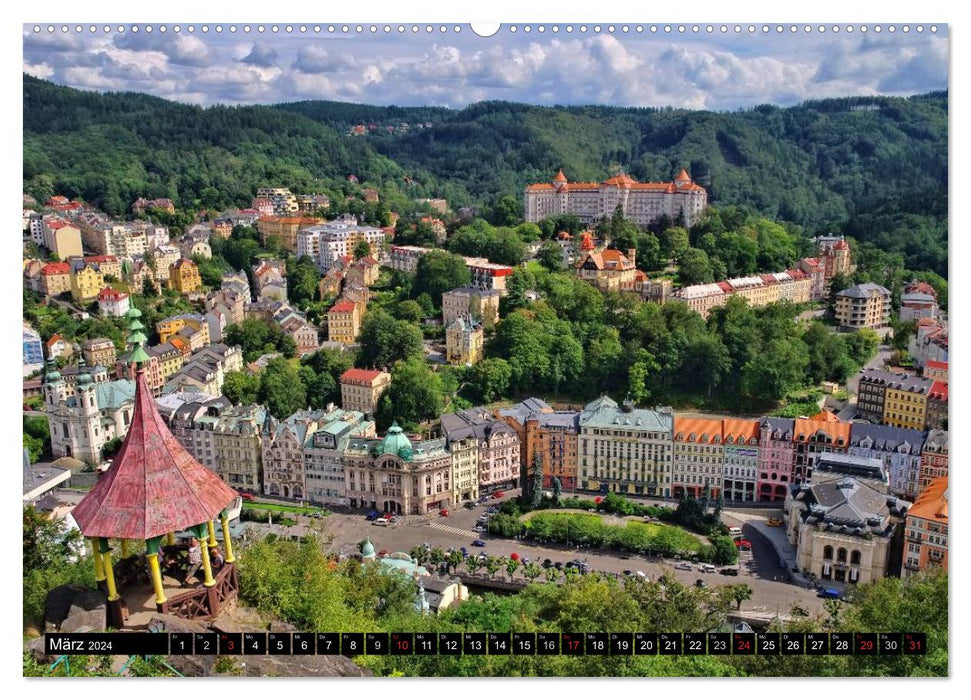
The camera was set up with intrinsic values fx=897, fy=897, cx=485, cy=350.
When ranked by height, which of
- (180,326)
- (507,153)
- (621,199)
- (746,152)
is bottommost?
(180,326)

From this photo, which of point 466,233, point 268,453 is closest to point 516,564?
point 268,453

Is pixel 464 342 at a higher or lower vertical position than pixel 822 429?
higher

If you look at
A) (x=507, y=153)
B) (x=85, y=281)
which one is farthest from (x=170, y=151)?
(x=507, y=153)

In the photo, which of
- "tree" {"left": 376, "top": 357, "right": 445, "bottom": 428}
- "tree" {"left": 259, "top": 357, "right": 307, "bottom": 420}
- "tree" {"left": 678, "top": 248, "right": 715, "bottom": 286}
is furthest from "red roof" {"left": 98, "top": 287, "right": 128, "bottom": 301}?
"tree" {"left": 678, "top": 248, "right": 715, "bottom": 286}

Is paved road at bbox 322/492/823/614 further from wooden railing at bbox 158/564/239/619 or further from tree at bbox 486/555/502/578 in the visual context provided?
wooden railing at bbox 158/564/239/619

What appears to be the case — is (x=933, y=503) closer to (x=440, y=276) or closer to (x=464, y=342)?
(x=464, y=342)

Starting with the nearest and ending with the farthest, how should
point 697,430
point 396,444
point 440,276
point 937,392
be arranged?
point 937,392
point 697,430
point 396,444
point 440,276

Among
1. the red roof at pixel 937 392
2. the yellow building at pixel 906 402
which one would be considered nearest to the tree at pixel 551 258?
the yellow building at pixel 906 402
